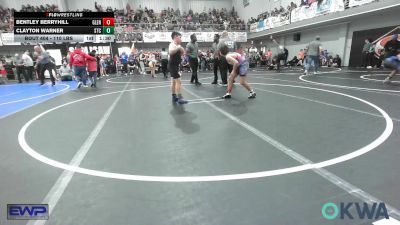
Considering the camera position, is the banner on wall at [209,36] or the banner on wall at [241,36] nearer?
the banner on wall at [209,36]

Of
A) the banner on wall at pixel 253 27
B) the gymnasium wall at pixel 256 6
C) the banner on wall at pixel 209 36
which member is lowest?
the banner on wall at pixel 209 36

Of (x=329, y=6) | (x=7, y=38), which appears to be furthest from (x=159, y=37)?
(x=329, y=6)

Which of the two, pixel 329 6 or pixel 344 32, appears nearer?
pixel 329 6

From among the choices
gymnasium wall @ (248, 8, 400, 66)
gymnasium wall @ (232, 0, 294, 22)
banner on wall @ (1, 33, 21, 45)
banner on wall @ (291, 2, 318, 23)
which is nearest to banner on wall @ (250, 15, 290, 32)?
banner on wall @ (291, 2, 318, 23)

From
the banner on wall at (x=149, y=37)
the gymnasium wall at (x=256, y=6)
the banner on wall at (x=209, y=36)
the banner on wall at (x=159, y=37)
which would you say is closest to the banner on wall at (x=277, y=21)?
the gymnasium wall at (x=256, y=6)

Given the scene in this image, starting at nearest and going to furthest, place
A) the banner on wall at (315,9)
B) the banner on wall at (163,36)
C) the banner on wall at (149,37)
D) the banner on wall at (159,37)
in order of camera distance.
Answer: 1. the banner on wall at (315,9)
2. the banner on wall at (159,37)
3. the banner on wall at (149,37)
4. the banner on wall at (163,36)

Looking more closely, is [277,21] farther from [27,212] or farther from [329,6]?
[27,212]

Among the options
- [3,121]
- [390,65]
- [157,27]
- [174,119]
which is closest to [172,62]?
[174,119]
